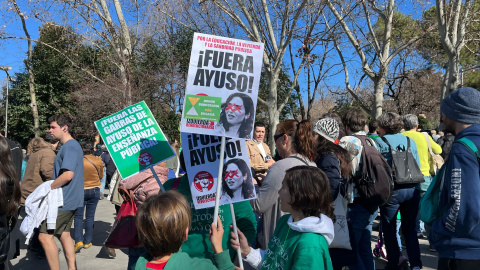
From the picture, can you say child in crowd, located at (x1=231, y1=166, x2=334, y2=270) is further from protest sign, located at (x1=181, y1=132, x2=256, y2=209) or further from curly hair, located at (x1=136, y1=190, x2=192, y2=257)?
curly hair, located at (x1=136, y1=190, x2=192, y2=257)

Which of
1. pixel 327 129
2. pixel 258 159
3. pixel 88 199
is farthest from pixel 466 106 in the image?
pixel 88 199

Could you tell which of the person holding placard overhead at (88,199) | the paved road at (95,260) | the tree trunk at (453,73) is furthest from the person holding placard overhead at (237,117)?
the tree trunk at (453,73)

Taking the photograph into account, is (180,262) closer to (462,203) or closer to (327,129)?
(462,203)

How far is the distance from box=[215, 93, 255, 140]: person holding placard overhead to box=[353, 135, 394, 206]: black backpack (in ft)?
6.03

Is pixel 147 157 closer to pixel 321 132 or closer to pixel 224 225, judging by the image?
pixel 224 225

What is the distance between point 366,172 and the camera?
13.4ft

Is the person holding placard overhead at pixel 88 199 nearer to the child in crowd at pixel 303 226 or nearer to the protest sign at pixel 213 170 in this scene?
the protest sign at pixel 213 170

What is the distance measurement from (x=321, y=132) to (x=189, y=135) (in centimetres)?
134

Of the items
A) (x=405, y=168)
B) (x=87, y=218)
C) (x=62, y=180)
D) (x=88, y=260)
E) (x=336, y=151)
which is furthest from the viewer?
(x=87, y=218)

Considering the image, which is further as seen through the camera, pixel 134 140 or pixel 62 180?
pixel 62 180

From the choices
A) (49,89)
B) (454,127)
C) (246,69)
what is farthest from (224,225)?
(49,89)

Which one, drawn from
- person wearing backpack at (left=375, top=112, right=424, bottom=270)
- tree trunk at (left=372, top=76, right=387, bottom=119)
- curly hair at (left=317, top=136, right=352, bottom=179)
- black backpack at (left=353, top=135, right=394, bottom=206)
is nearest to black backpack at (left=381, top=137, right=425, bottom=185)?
person wearing backpack at (left=375, top=112, right=424, bottom=270)

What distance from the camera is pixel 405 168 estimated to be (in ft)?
15.0

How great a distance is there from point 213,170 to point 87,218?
4.77 m
